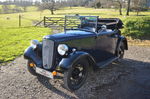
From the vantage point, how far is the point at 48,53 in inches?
158

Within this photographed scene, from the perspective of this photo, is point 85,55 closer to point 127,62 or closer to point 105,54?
point 105,54

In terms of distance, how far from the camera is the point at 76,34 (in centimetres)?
437

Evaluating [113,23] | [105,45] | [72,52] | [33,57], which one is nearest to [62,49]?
[72,52]

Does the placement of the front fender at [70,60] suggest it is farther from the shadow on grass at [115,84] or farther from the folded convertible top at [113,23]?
the folded convertible top at [113,23]

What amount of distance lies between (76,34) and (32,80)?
6.01 ft

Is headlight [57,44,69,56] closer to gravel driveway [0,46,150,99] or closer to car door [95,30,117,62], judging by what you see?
gravel driveway [0,46,150,99]

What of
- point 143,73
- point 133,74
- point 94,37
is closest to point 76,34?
point 94,37

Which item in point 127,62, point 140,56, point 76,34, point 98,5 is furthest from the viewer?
point 98,5

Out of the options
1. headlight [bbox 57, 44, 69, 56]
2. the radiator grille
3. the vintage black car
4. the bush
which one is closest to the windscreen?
the vintage black car

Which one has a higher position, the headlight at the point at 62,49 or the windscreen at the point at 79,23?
the windscreen at the point at 79,23

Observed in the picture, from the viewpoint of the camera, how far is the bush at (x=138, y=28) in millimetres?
10695

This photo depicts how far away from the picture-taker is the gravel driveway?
3.76m

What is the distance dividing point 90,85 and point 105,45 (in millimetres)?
1562

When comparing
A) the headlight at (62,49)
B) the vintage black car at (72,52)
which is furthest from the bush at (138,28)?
the headlight at (62,49)
